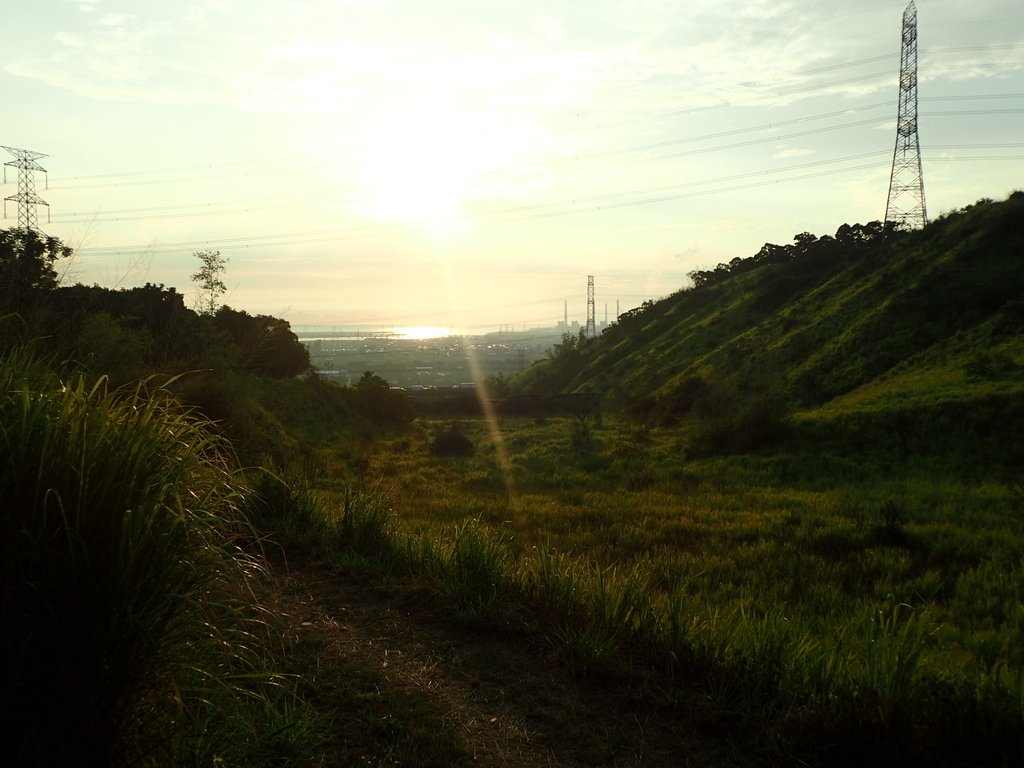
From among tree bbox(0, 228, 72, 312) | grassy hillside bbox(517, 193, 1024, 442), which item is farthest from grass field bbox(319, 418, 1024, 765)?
grassy hillside bbox(517, 193, 1024, 442)

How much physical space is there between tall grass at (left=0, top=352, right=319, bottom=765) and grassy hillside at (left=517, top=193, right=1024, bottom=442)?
89.8ft

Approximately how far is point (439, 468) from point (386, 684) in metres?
23.2

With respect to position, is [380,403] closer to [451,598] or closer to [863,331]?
[863,331]

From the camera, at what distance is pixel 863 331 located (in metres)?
39.0

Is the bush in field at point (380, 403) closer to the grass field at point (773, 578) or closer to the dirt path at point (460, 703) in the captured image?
the grass field at point (773, 578)

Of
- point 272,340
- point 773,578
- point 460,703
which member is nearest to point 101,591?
point 460,703

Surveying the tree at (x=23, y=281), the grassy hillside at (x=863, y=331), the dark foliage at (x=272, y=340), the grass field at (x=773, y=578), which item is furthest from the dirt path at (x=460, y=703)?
the dark foliage at (x=272, y=340)

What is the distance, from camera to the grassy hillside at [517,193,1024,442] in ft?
97.2

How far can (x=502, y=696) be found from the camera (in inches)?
177

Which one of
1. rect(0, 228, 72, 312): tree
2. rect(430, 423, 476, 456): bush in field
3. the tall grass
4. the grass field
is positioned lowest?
rect(430, 423, 476, 456): bush in field

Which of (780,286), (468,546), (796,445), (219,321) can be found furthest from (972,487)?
(780,286)

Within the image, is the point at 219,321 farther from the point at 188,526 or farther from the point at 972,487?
the point at 188,526

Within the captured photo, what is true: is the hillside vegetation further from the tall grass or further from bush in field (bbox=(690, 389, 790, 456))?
bush in field (bbox=(690, 389, 790, 456))

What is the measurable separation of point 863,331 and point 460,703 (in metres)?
40.8
